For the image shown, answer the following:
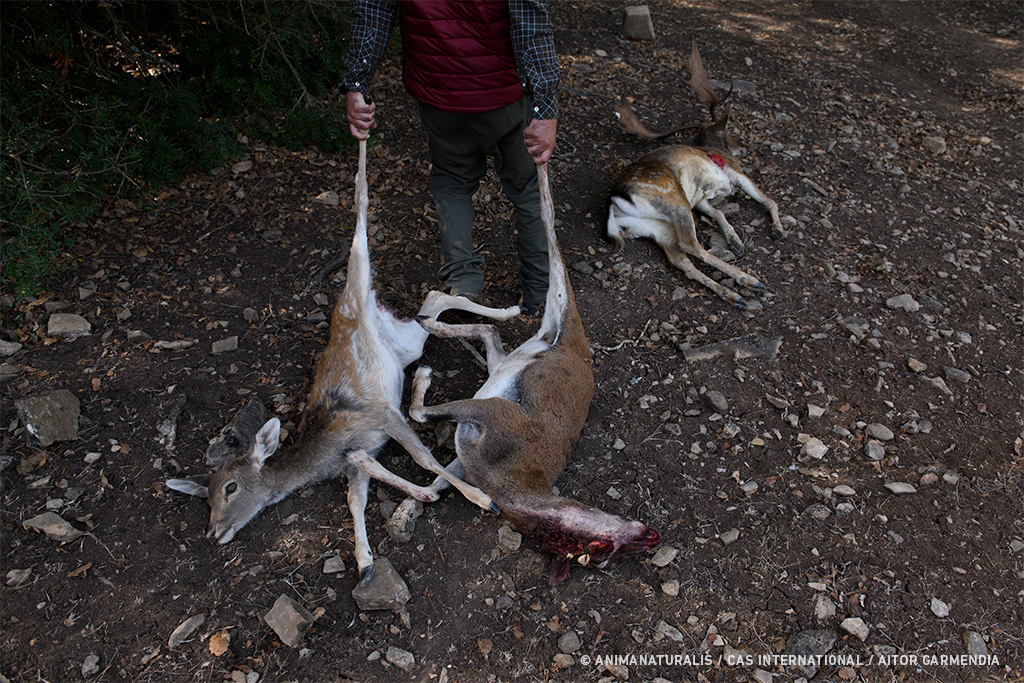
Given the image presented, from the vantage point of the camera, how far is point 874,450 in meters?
3.47

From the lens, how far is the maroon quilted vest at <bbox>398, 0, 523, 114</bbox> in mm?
3330

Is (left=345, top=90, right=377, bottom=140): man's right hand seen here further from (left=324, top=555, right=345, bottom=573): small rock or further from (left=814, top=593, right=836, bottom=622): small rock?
(left=814, top=593, right=836, bottom=622): small rock

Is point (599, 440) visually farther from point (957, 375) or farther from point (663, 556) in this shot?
point (957, 375)

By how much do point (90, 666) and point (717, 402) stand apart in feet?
11.3

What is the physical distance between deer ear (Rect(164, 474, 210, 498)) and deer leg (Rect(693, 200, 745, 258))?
422 cm

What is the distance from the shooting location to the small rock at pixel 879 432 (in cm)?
356

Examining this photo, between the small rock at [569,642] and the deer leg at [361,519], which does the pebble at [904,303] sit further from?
the deer leg at [361,519]

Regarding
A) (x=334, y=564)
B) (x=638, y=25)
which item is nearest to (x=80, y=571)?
(x=334, y=564)

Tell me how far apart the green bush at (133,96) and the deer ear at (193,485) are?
6.15 feet

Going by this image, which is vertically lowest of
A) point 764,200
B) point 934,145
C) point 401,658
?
point 401,658

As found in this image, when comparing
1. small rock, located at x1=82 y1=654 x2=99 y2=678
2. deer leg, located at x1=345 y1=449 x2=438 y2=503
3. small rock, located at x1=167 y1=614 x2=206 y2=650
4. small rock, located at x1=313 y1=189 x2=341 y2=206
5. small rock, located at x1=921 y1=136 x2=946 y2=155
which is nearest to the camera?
small rock, located at x1=82 y1=654 x2=99 y2=678

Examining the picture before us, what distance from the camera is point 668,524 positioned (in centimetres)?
315

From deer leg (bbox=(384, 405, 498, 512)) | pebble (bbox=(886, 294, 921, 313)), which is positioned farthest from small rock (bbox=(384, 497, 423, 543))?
pebble (bbox=(886, 294, 921, 313))

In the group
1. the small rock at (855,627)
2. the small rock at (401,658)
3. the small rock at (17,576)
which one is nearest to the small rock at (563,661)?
the small rock at (401,658)
